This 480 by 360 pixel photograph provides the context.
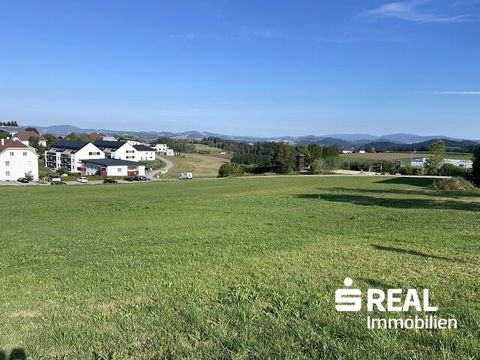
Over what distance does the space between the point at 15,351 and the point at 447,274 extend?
558 cm

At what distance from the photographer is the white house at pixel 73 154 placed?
107 m

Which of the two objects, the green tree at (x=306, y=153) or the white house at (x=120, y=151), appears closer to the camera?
the green tree at (x=306, y=153)

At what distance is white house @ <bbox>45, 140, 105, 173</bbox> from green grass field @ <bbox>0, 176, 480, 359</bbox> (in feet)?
332

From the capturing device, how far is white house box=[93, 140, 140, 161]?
11912 cm

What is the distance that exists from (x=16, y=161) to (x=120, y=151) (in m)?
35.8

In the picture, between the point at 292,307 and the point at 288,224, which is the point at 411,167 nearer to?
the point at 288,224

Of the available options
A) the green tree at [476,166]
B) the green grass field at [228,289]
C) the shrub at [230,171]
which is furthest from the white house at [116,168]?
the green grass field at [228,289]

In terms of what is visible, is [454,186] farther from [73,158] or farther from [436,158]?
[73,158]

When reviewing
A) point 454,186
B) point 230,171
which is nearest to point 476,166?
point 454,186

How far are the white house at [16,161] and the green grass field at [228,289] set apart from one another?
3260 inches

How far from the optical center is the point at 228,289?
5.84 m

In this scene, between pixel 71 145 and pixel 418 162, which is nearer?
pixel 418 162

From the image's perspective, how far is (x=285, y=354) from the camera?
3822 millimetres

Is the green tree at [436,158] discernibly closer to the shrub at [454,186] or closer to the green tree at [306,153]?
the green tree at [306,153]
